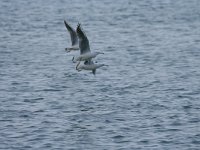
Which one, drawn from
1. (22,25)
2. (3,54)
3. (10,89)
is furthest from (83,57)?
(22,25)

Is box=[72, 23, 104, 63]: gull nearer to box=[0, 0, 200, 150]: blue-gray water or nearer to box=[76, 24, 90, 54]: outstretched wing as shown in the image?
box=[76, 24, 90, 54]: outstretched wing

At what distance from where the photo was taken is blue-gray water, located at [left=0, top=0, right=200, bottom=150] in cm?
3095

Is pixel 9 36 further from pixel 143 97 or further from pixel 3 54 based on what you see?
pixel 143 97

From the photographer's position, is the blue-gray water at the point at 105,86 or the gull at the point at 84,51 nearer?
the blue-gray water at the point at 105,86

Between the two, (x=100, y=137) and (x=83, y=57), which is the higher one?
(x=83, y=57)

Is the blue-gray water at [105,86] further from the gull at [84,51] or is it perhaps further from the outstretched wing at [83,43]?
the outstretched wing at [83,43]

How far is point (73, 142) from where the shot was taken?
100 feet

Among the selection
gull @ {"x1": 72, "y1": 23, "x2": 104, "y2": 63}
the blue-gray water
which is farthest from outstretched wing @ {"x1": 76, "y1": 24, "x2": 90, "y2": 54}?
the blue-gray water

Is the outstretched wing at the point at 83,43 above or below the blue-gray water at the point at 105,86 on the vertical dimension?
above


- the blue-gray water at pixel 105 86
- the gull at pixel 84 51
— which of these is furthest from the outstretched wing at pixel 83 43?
the blue-gray water at pixel 105 86

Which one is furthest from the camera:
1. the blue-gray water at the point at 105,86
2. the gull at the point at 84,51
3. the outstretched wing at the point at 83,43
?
the gull at the point at 84,51

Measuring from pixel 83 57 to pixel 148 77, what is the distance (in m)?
9.64

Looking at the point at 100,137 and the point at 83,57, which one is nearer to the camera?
the point at 100,137

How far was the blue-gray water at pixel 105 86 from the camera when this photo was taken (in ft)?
102
